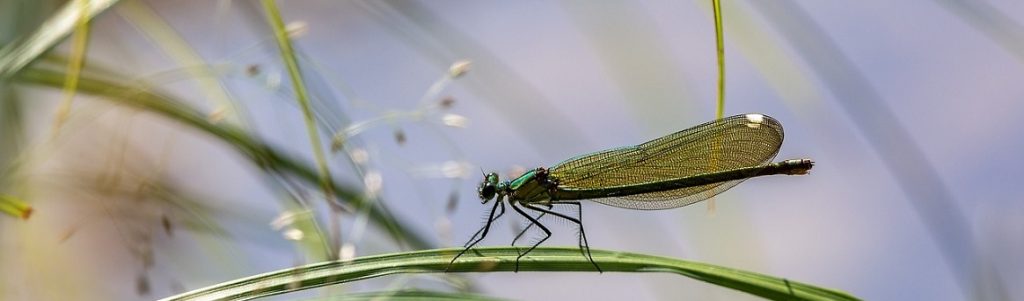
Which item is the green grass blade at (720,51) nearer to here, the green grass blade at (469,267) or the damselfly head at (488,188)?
the green grass blade at (469,267)

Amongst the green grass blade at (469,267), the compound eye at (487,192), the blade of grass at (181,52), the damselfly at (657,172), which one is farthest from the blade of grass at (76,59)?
the compound eye at (487,192)

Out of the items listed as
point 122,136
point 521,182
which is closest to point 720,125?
point 521,182

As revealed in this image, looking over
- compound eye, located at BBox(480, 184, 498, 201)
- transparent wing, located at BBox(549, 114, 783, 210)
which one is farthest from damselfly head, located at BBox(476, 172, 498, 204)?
transparent wing, located at BBox(549, 114, 783, 210)

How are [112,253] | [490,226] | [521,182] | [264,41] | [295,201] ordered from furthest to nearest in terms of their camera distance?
[112,253] < [521,182] < [490,226] < [264,41] < [295,201]

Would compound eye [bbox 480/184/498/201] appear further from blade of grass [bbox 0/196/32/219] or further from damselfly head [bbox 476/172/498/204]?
blade of grass [bbox 0/196/32/219]

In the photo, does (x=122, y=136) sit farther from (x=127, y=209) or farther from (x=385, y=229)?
(x=385, y=229)

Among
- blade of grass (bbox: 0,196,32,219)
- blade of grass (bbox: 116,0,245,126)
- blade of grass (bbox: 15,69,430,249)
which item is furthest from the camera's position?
blade of grass (bbox: 116,0,245,126)
